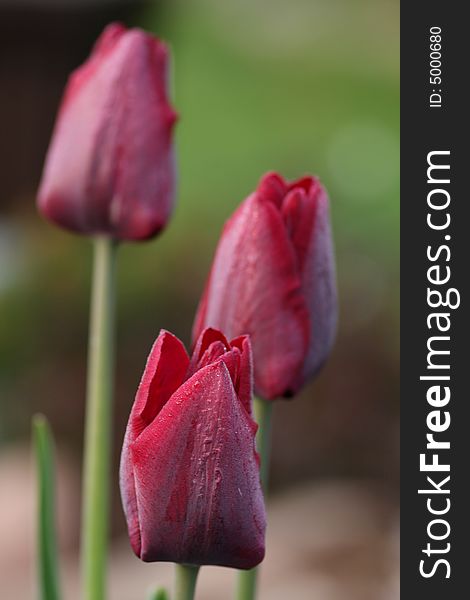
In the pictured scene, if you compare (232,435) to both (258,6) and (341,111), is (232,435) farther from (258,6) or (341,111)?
(258,6)

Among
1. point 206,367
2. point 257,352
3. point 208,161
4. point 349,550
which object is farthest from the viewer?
point 208,161

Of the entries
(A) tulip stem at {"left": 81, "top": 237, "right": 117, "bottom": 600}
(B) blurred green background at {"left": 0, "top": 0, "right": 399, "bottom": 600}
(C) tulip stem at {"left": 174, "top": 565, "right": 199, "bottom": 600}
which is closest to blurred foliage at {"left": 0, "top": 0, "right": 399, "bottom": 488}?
(B) blurred green background at {"left": 0, "top": 0, "right": 399, "bottom": 600}

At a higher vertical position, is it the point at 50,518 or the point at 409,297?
the point at 409,297

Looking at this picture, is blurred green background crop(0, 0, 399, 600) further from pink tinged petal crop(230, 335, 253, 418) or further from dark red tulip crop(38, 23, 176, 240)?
pink tinged petal crop(230, 335, 253, 418)

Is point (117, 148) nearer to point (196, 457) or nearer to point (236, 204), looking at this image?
point (196, 457)

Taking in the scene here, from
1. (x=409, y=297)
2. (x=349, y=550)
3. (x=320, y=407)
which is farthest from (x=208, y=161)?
(x=409, y=297)

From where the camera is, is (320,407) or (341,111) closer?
(320,407)

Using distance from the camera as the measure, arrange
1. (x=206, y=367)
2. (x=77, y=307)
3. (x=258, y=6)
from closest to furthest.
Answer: (x=206, y=367)
(x=77, y=307)
(x=258, y=6)
